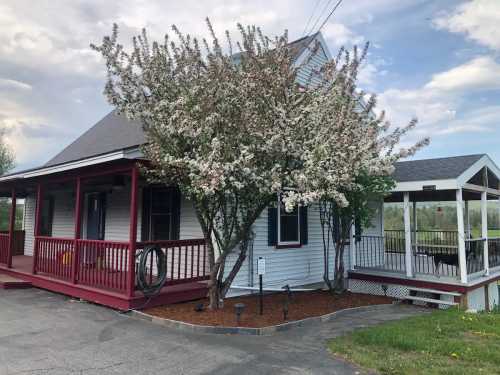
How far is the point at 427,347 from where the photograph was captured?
4.94 meters

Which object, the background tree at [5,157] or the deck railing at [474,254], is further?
Result: the background tree at [5,157]

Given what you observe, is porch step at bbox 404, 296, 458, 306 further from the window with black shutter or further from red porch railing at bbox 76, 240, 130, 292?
red porch railing at bbox 76, 240, 130, 292

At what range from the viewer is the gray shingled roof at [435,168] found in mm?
8578

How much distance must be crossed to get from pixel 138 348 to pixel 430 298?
6.80m

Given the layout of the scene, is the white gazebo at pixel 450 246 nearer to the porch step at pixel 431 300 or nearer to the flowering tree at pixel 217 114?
the porch step at pixel 431 300

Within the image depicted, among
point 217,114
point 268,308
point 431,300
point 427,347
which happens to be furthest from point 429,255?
point 217,114

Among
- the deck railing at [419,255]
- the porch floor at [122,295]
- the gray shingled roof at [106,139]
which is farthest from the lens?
the gray shingled roof at [106,139]

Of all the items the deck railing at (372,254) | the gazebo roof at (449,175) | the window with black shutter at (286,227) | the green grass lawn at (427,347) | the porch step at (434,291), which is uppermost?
the gazebo roof at (449,175)

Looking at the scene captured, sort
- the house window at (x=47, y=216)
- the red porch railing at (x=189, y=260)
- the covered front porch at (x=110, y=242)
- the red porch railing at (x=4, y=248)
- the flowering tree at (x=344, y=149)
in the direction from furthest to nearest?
1. the house window at (x=47, y=216)
2. the red porch railing at (x=4, y=248)
3. the red porch railing at (x=189, y=260)
4. the covered front porch at (x=110, y=242)
5. the flowering tree at (x=344, y=149)

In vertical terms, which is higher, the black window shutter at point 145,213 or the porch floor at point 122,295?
the black window shutter at point 145,213

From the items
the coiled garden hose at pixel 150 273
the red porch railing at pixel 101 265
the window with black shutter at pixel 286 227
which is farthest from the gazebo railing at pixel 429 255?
the red porch railing at pixel 101 265

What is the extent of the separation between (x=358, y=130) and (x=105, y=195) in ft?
23.4

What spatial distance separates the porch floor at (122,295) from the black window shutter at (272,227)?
181cm

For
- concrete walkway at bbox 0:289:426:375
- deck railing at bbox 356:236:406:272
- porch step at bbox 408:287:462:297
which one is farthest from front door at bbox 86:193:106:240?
porch step at bbox 408:287:462:297
